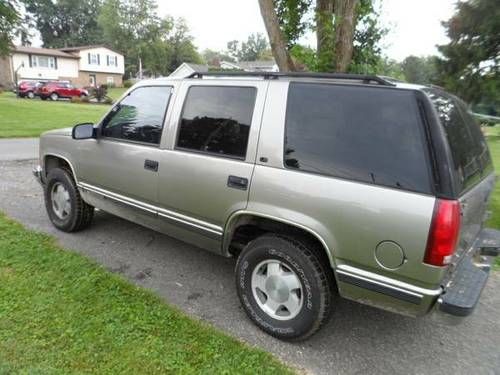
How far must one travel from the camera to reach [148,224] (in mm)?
3807

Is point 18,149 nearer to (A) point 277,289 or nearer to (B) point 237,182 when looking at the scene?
(B) point 237,182

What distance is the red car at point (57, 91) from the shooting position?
104 ft

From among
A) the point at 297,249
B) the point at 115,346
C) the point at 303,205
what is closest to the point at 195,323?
the point at 115,346

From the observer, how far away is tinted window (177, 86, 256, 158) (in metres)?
3.01

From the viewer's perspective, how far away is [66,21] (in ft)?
243

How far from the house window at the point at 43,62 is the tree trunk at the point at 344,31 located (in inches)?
1972

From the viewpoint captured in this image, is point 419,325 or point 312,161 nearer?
point 312,161

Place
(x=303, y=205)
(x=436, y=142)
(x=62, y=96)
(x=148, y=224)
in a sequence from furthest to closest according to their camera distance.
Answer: (x=62, y=96) → (x=148, y=224) → (x=303, y=205) → (x=436, y=142)

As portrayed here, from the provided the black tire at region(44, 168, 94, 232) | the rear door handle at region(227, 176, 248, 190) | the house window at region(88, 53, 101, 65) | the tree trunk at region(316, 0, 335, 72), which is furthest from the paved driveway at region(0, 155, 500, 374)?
the house window at region(88, 53, 101, 65)

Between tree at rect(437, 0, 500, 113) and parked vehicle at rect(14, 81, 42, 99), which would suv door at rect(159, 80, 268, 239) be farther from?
parked vehicle at rect(14, 81, 42, 99)

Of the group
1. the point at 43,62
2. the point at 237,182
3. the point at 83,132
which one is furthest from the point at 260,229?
the point at 43,62

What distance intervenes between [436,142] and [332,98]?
726 mm

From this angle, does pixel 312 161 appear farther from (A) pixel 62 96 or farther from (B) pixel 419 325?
(A) pixel 62 96

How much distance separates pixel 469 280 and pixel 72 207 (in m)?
4.02
